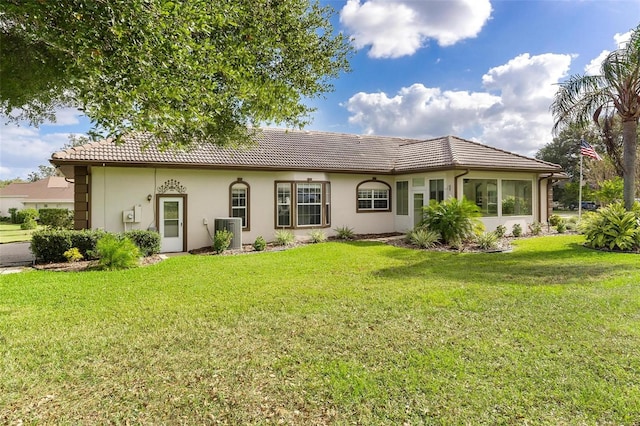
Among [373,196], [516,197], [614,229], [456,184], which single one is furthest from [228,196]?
[614,229]

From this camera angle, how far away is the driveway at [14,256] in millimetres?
11016

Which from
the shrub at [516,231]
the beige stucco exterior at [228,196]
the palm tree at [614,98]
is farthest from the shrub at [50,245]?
the palm tree at [614,98]

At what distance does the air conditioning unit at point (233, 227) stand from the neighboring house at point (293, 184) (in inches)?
30.0

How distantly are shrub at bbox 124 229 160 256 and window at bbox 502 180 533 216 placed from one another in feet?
48.3

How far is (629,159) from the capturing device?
1309 centimetres

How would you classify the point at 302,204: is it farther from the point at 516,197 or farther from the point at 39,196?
the point at 39,196

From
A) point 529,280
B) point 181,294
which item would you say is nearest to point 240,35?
point 181,294

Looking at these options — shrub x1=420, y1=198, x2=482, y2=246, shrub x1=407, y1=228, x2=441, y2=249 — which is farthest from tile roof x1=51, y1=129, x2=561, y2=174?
shrub x1=407, y1=228, x2=441, y2=249

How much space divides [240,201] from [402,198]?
797cm

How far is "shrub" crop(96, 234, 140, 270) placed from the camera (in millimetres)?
9625

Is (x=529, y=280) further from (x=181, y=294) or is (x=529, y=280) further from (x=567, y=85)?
(x=567, y=85)

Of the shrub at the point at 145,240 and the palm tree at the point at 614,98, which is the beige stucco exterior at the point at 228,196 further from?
the palm tree at the point at 614,98

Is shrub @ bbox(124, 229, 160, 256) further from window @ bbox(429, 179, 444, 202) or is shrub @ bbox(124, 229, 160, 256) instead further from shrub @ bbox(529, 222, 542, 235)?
shrub @ bbox(529, 222, 542, 235)

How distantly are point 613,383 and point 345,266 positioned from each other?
6.81m
